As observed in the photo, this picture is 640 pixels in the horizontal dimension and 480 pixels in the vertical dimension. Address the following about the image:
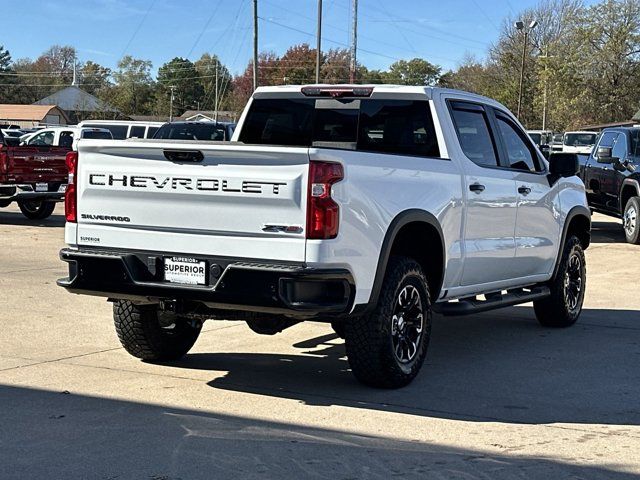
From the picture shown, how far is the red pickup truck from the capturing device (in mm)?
19406

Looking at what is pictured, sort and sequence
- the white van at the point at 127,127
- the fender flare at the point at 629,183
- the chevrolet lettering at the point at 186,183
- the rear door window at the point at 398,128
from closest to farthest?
the chevrolet lettering at the point at 186,183, the rear door window at the point at 398,128, the fender flare at the point at 629,183, the white van at the point at 127,127

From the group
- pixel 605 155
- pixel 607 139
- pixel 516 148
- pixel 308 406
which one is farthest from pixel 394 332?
pixel 607 139

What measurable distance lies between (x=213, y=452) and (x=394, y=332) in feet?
6.13

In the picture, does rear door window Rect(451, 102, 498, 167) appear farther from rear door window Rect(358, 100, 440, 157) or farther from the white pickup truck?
rear door window Rect(358, 100, 440, 157)

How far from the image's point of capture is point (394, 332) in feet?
22.6

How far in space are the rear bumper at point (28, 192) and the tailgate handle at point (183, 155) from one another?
1384 cm

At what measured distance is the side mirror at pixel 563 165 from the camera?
931 cm

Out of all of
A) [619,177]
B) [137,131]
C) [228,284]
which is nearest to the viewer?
[228,284]

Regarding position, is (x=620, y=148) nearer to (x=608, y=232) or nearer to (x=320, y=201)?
(x=608, y=232)

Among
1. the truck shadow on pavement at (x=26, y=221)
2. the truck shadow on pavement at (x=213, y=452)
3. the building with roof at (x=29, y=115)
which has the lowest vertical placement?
the truck shadow on pavement at (x=213, y=452)

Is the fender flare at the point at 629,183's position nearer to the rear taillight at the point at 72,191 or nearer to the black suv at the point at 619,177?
the black suv at the point at 619,177

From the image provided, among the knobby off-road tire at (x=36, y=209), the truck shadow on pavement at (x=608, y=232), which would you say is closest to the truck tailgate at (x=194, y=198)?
the truck shadow on pavement at (x=608, y=232)

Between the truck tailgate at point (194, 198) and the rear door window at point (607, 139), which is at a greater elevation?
the rear door window at point (607, 139)

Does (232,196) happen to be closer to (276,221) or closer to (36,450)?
(276,221)
